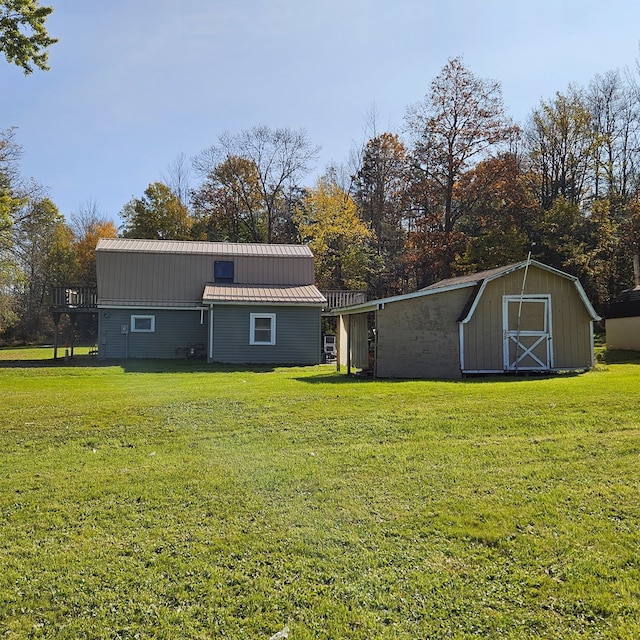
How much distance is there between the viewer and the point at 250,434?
719cm

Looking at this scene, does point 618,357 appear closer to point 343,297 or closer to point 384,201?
point 343,297

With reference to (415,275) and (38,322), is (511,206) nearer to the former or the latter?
(415,275)

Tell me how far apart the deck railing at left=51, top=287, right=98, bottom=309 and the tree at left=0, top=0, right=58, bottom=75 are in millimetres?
11430

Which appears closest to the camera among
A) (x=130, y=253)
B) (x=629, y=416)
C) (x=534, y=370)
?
(x=629, y=416)

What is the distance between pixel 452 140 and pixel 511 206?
4.67 metres

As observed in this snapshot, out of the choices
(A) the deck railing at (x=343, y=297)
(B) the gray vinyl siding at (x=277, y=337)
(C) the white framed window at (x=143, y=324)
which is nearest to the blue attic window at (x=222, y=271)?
(C) the white framed window at (x=143, y=324)

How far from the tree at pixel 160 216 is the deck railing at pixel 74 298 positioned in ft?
57.8

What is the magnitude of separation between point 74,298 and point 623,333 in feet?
75.4

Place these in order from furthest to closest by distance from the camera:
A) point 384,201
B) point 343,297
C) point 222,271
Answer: point 384,201
point 343,297
point 222,271

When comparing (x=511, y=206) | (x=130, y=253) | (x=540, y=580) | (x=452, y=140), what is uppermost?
(x=452, y=140)

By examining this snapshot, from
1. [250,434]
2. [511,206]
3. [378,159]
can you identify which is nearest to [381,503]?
[250,434]

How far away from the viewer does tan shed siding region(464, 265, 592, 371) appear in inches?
555

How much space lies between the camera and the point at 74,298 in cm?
2311

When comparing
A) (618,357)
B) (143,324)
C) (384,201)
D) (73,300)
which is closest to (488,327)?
(618,357)
